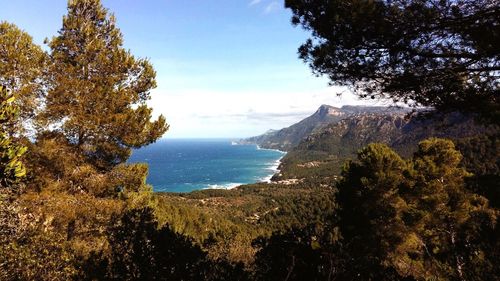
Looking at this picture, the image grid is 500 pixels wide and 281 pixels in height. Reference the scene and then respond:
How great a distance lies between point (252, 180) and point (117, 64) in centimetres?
15256

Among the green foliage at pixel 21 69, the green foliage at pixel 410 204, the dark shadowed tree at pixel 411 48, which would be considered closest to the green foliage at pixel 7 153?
the green foliage at pixel 21 69

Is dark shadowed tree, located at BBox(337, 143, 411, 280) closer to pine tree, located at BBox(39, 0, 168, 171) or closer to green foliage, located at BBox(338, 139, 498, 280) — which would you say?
green foliage, located at BBox(338, 139, 498, 280)

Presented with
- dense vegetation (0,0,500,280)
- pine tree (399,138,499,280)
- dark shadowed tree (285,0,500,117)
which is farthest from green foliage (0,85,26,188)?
pine tree (399,138,499,280)

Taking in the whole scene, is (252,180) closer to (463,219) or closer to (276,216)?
(276,216)

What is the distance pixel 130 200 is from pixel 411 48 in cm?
998

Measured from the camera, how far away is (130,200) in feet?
38.5

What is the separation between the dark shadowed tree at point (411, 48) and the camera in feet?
19.9

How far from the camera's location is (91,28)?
1163 cm

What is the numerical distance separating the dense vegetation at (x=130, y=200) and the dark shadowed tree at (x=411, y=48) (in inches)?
5.6

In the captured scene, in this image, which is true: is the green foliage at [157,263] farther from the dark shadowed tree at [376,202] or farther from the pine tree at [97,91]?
the dark shadowed tree at [376,202]

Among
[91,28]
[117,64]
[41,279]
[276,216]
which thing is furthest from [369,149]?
[276,216]

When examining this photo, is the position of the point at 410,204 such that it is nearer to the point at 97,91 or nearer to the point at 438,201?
the point at 438,201

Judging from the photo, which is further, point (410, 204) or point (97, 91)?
point (410, 204)

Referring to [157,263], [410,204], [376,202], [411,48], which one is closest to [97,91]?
[157,263]
